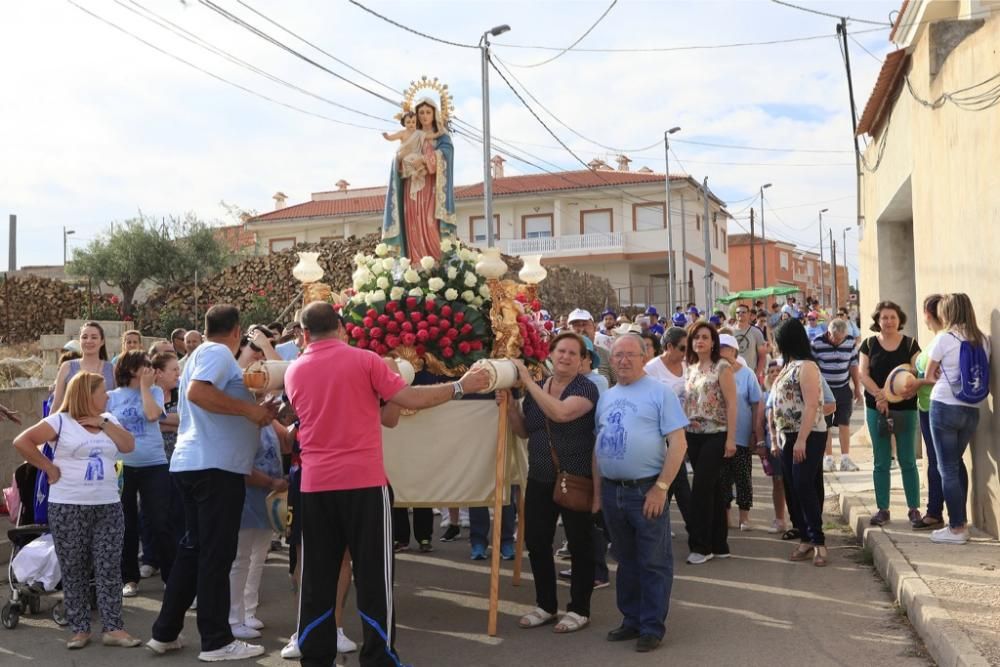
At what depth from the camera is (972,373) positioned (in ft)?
26.4

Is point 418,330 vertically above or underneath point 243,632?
above

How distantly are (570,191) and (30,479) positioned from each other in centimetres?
A: 4392

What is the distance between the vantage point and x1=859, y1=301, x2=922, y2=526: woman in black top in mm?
9047

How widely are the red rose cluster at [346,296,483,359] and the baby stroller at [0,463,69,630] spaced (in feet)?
8.54

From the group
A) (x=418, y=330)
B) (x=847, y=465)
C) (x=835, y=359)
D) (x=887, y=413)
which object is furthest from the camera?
(x=847, y=465)

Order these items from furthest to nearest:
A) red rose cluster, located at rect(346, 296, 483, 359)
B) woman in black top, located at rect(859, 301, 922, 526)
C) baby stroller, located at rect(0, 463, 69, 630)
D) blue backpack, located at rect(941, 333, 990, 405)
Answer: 1. woman in black top, located at rect(859, 301, 922, 526)
2. blue backpack, located at rect(941, 333, 990, 405)
3. red rose cluster, located at rect(346, 296, 483, 359)
4. baby stroller, located at rect(0, 463, 69, 630)

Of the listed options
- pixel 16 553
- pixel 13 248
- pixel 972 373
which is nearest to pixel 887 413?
pixel 972 373

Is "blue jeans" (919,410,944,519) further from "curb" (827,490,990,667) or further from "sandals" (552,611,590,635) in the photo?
"sandals" (552,611,590,635)

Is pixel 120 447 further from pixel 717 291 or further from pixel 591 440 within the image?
Answer: pixel 717 291

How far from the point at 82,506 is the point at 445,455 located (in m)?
2.36

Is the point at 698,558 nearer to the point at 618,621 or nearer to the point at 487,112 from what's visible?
the point at 618,621


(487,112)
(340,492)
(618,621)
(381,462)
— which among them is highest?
(487,112)

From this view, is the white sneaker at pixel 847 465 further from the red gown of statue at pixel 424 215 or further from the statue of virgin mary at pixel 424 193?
the red gown of statue at pixel 424 215

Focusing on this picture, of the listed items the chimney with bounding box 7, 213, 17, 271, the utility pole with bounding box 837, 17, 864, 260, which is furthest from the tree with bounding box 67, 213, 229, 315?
the utility pole with bounding box 837, 17, 864, 260
